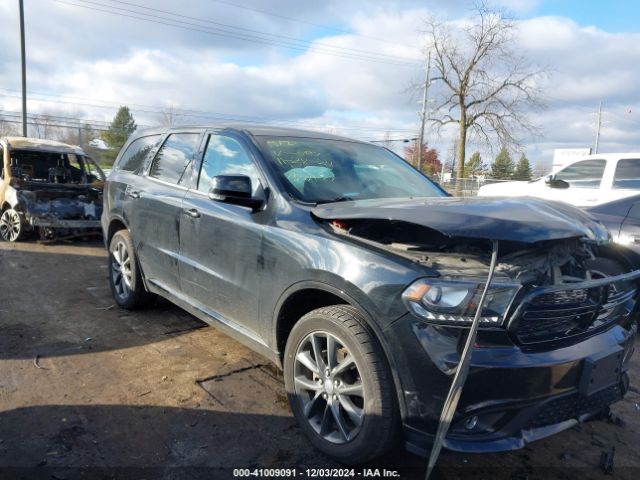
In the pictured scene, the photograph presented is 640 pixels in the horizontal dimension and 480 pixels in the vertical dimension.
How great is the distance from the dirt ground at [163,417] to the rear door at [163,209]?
62 cm

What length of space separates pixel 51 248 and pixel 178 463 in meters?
6.81

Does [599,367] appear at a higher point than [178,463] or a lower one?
higher

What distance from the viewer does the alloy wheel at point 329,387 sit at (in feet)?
8.14

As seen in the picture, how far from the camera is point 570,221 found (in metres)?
2.51

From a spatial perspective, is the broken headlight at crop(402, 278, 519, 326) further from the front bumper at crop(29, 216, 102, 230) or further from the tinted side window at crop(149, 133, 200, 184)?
the front bumper at crop(29, 216, 102, 230)

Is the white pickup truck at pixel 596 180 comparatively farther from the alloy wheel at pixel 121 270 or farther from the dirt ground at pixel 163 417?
the alloy wheel at pixel 121 270

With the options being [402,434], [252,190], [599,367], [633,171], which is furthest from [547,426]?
[633,171]

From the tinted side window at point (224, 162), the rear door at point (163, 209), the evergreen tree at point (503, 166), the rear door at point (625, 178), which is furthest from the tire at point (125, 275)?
the evergreen tree at point (503, 166)

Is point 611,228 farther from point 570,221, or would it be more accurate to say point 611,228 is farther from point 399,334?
point 399,334

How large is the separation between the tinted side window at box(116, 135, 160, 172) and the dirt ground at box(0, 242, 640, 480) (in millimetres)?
1554

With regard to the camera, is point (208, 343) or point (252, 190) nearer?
point (252, 190)

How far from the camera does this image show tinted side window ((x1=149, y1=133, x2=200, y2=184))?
4016 mm

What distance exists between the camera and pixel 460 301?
7.00 feet

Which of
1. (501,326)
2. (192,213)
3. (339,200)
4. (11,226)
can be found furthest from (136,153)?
(11,226)
